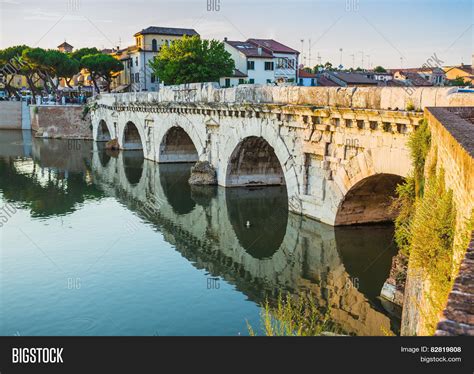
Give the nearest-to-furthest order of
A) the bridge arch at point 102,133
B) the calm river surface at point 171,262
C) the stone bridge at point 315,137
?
the calm river surface at point 171,262 < the stone bridge at point 315,137 < the bridge arch at point 102,133

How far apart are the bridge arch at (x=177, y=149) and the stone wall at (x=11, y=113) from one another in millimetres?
32264

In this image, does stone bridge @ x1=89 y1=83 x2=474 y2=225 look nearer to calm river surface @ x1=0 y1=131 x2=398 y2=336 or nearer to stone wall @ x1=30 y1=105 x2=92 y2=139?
calm river surface @ x1=0 y1=131 x2=398 y2=336

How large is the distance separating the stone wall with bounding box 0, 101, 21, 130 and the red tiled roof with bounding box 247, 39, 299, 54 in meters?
25.6

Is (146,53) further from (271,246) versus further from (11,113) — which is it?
(271,246)

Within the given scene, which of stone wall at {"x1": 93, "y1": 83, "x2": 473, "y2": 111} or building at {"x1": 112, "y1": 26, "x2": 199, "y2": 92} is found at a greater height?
building at {"x1": 112, "y1": 26, "x2": 199, "y2": 92}

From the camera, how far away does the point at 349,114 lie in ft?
50.3

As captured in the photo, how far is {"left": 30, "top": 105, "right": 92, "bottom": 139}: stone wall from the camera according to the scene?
169 feet

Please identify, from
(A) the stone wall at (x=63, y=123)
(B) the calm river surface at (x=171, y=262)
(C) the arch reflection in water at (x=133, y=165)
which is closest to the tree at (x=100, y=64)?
(A) the stone wall at (x=63, y=123)

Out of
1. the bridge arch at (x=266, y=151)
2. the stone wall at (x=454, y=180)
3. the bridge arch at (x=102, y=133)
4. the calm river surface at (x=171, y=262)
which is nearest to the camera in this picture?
the stone wall at (x=454, y=180)

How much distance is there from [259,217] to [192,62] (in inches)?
1167

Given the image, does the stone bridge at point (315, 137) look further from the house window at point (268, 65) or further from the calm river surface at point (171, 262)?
the house window at point (268, 65)

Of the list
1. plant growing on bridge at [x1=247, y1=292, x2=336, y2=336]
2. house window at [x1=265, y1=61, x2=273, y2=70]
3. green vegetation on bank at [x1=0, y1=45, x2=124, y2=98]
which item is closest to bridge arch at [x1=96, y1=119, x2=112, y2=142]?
green vegetation on bank at [x1=0, y1=45, x2=124, y2=98]

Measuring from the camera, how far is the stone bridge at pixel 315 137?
14.0m
